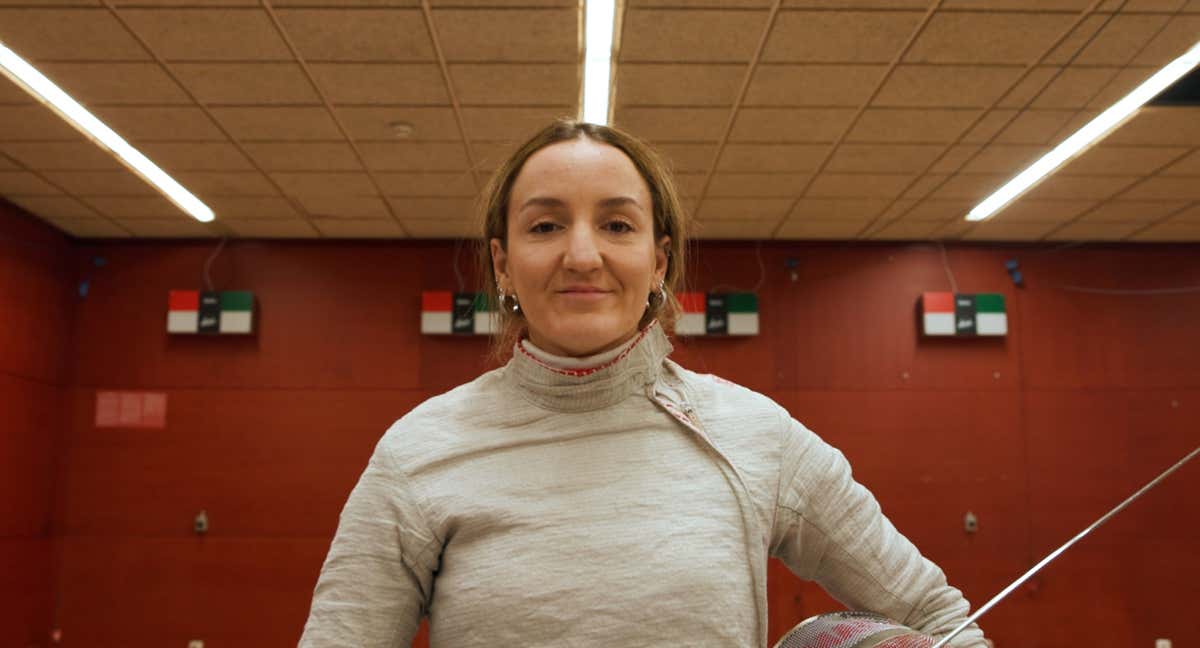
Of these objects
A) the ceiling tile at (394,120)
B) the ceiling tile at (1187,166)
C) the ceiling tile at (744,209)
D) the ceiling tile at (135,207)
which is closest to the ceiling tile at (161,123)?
the ceiling tile at (394,120)

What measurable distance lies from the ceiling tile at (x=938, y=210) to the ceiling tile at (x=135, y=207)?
4.55 metres

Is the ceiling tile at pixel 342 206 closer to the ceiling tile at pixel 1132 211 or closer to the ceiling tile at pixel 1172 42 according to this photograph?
the ceiling tile at pixel 1172 42

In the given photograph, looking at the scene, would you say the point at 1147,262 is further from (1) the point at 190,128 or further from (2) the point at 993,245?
(1) the point at 190,128

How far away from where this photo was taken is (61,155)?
15.3ft

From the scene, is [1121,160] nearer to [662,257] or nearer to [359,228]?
[359,228]

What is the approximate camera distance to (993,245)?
6453mm

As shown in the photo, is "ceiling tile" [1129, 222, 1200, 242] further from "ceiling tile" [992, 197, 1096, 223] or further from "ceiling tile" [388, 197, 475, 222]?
"ceiling tile" [388, 197, 475, 222]

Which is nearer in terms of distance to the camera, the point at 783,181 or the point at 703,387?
the point at 703,387

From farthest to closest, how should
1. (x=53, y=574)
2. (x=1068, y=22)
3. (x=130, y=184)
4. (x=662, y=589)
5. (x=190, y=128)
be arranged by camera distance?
(x=53, y=574) < (x=130, y=184) < (x=190, y=128) < (x=1068, y=22) < (x=662, y=589)

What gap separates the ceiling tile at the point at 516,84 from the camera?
3.70 meters

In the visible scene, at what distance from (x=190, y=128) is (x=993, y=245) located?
5.19 m

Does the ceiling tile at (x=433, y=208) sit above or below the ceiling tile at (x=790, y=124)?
below

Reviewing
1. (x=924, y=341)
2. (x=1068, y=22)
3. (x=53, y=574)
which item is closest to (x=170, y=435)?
(x=53, y=574)

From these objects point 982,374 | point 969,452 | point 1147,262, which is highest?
point 1147,262
